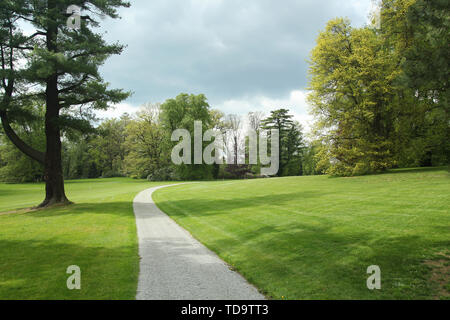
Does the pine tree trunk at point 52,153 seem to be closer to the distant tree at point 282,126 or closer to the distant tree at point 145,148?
the distant tree at point 145,148

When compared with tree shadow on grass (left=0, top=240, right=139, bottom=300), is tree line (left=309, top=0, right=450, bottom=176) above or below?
above

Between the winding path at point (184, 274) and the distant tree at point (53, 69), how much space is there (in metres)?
12.0

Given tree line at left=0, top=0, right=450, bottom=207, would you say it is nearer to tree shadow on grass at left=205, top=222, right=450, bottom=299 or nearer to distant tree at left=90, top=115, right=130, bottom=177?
tree shadow on grass at left=205, top=222, right=450, bottom=299

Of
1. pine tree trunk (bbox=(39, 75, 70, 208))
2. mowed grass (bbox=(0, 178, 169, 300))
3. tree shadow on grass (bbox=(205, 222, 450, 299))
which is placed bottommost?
mowed grass (bbox=(0, 178, 169, 300))

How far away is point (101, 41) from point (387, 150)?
21.8 m

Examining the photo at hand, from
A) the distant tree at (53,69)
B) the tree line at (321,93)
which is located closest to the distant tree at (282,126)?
the tree line at (321,93)

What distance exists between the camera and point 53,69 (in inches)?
550

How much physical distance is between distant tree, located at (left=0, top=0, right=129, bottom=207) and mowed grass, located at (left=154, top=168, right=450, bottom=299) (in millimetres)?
11391

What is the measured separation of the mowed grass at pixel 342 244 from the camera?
4324mm

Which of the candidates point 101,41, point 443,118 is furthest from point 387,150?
point 101,41

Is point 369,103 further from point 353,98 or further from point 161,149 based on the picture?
point 161,149

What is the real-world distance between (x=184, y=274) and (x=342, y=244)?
3.86 meters

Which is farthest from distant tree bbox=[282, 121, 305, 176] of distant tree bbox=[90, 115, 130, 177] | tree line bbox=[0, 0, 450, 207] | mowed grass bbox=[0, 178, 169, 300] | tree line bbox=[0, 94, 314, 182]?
mowed grass bbox=[0, 178, 169, 300]

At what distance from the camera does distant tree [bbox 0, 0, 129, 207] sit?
47.4 ft
